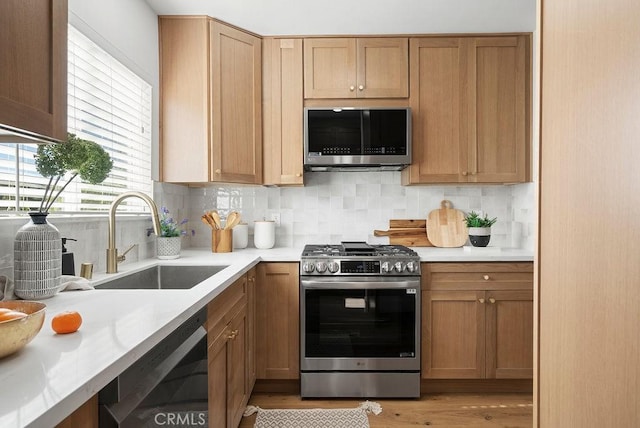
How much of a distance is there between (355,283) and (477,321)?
81 centimetres

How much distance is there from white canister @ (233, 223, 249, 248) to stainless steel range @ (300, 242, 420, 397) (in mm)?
691

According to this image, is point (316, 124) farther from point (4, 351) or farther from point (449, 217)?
point (4, 351)

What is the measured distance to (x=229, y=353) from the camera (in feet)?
6.33

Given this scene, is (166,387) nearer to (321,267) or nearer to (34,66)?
(34,66)

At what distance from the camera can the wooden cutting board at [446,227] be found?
3166 millimetres

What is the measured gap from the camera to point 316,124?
2814 mm

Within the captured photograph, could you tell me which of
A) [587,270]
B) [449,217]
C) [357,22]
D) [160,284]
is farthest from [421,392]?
[357,22]

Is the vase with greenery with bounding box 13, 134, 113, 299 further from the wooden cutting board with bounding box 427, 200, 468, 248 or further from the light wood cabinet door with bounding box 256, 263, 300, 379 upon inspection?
the wooden cutting board with bounding box 427, 200, 468, 248

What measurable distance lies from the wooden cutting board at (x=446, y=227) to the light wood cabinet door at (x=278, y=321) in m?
1.16

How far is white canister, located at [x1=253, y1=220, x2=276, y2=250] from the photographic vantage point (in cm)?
306

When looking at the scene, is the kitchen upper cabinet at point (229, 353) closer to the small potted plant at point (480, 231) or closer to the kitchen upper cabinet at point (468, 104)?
the kitchen upper cabinet at point (468, 104)

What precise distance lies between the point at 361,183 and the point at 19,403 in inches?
109

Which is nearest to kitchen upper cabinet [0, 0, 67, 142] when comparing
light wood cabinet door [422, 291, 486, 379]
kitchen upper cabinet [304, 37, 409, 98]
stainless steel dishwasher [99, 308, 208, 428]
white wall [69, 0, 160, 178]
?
stainless steel dishwasher [99, 308, 208, 428]

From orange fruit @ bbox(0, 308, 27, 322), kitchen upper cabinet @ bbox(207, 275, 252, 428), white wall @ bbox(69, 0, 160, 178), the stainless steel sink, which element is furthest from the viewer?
the stainless steel sink
